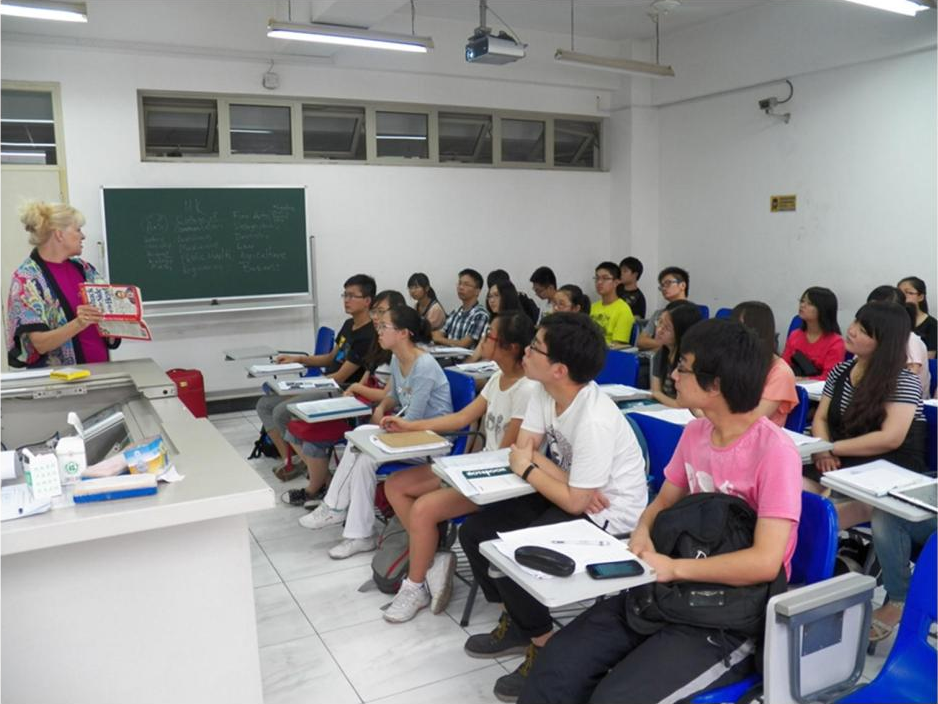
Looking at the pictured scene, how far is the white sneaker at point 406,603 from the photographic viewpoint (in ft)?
9.48

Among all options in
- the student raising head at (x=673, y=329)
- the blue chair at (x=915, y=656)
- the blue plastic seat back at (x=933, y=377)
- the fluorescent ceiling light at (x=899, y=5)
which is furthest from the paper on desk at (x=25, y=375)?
the fluorescent ceiling light at (x=899, y=5)

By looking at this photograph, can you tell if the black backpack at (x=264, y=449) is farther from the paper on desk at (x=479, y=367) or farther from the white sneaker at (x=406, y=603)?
the white sneaker at (x=406, y=603)

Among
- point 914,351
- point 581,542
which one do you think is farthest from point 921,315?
point 581,542

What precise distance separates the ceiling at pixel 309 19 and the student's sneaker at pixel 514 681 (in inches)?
167

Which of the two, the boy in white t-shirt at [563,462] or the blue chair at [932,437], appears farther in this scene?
the blue chair at [932,437]

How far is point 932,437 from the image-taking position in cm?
284

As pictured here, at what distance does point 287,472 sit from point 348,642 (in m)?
2.02

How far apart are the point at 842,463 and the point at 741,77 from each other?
4803 millimetres

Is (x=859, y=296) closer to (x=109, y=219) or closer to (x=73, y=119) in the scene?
(x=109, y=219)

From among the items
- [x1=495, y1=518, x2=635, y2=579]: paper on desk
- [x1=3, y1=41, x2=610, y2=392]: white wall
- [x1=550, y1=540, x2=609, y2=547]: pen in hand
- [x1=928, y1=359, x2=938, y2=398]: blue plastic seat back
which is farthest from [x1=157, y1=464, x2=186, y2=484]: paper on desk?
[x1=3, y1=41, x2=610, y2=392]: white wall

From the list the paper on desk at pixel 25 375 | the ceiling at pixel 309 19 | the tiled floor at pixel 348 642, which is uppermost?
the ceiling at pixel 309 19

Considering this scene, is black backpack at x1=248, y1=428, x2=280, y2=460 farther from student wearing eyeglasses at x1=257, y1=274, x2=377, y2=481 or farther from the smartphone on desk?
the smartphone on desk

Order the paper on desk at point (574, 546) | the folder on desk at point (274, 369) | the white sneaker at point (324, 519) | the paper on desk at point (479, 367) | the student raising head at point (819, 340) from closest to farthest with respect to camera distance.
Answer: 1. the paper on desk at point (574, 546)
2. the white sneaker at point (324, 519)
3. the student raising head at point (819, 340)
4. the paper on desk at point (479, 367)
5. the folder on desk at point (274, 369)

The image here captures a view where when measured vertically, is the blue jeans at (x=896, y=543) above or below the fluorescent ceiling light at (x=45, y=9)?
below
